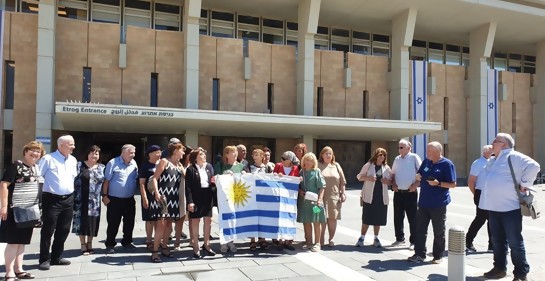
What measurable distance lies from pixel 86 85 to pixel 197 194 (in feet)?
54.4

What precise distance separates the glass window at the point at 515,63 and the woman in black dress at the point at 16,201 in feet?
114

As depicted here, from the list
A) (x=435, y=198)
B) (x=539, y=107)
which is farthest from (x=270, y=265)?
(x=539, y=107)

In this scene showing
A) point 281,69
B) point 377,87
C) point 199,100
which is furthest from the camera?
point 377,87

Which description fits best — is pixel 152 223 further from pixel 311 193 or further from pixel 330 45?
pixel 330 45

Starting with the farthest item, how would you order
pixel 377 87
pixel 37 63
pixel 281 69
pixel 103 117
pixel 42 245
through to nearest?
pixel 377 87, pixel 281 69, pixel 37 63, pixel 103 117, pixel 42 245

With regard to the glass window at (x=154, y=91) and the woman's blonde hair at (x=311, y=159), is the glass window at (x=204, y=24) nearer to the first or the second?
the glass window at (x=154, y=91)

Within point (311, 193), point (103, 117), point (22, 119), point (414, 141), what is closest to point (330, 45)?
point (414, 141)

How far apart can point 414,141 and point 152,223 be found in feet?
73.4

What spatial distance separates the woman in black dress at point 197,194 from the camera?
21.9ft

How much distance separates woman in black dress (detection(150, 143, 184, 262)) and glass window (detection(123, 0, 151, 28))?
1793 cm

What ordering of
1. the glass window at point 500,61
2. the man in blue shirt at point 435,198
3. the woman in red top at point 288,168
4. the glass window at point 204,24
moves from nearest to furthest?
the man in blue shirt at point 435,198 → the woman in red top at point 288,168 → the glass window at point 204,24 → the glass window at point 500,61

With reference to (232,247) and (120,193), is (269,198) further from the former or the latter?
(120,193)

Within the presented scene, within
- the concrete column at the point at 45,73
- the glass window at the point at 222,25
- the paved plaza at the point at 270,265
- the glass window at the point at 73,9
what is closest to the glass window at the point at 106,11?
the glass window at the point at 73,9

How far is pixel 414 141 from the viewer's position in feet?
87.2
